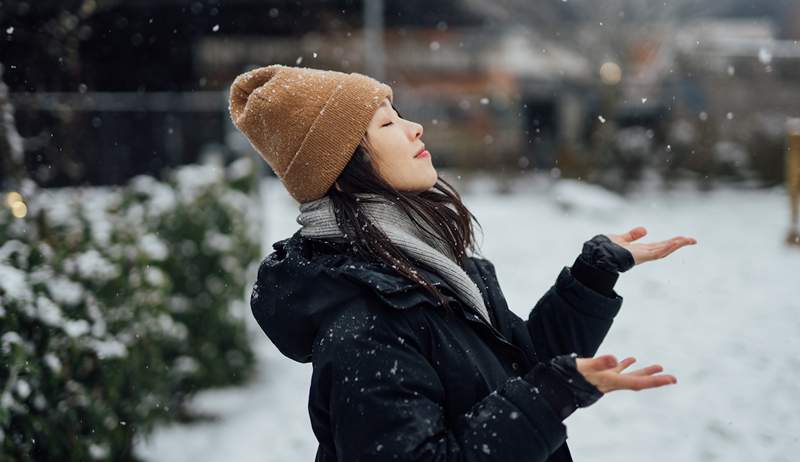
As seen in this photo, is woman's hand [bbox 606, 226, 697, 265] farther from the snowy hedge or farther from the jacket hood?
the snowy hedge

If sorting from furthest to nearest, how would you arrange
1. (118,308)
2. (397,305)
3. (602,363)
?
(118,308) < (397,305) < (602,363)

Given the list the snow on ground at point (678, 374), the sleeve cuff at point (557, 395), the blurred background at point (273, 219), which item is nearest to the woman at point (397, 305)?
the sleeve cuff at point (557, 395)

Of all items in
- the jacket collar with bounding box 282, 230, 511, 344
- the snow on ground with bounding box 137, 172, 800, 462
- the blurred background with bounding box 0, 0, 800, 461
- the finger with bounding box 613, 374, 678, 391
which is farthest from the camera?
the snow on ground with bounding box 137, 172, 800, 462

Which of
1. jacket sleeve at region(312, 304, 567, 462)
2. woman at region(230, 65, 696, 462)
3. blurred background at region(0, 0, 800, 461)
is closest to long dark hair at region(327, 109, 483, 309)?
woman at region(230, 65, 696, 462)

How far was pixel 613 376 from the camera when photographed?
1318 millimetres

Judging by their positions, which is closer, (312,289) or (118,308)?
(312,289)

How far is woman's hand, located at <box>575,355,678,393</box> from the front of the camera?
1.31 m

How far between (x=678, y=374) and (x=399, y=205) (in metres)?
3.57

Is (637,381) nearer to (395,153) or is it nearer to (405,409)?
(405,409)

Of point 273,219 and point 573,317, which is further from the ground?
point 273,219

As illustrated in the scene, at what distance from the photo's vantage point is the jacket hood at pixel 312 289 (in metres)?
1.46

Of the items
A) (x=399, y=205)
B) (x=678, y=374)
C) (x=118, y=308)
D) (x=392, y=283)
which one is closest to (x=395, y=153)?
(x=399, y=205)

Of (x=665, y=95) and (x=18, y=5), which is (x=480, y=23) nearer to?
(x=665, y=95)

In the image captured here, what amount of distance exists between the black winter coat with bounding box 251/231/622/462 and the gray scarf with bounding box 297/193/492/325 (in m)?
0.03
